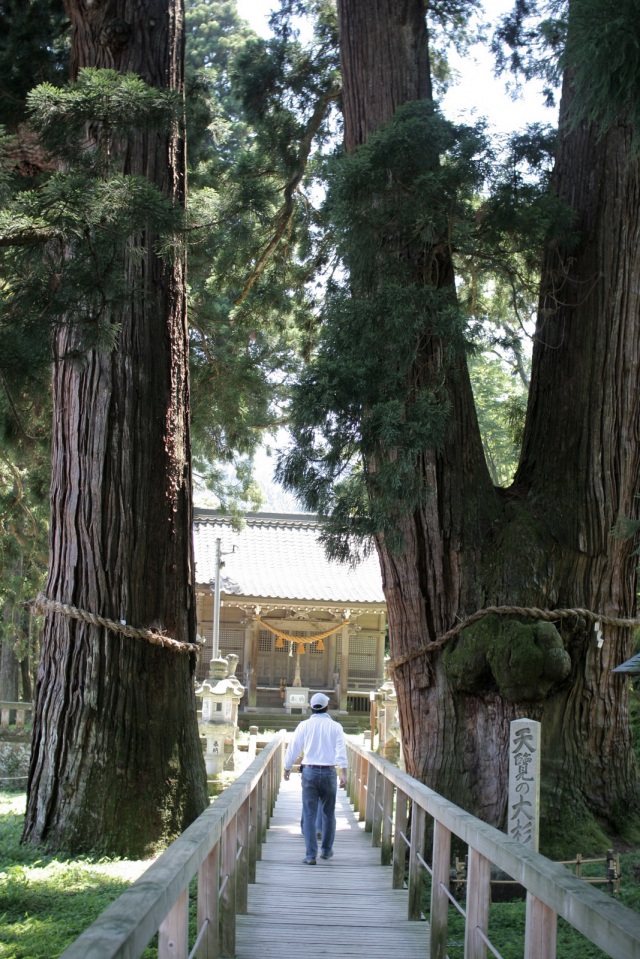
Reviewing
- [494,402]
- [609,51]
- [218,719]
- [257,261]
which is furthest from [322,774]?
[494,402]

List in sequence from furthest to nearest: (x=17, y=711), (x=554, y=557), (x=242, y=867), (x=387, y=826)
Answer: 1. (x=17, y=711)
2. (x=554, y=557)
3. (x=387, y=826)
4. (x=242, y=867)

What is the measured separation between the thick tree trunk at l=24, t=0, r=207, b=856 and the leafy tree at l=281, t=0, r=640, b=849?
1130 millimetres

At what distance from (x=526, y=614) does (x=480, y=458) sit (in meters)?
1.29

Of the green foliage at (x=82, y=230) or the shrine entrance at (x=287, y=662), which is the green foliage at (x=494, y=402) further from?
the green foliage at (x=82, y=230)

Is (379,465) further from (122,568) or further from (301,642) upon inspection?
(301,642)

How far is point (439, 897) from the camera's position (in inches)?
151

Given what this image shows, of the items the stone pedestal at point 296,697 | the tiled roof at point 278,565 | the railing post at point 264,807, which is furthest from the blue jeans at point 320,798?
the tiled roof at point 278,565

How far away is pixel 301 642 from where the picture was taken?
24297 millimetres

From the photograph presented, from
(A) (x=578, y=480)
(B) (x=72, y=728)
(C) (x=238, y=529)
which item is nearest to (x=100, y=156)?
(B) (x=72, y=728)

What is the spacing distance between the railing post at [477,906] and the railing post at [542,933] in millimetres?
640

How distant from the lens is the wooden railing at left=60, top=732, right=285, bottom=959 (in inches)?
72.9

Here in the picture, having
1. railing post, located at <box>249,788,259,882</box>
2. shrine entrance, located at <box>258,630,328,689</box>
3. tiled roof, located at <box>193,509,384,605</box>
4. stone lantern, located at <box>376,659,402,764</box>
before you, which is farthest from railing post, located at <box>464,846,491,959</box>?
shrine entrance, located at <box>258,630,328,689</box>

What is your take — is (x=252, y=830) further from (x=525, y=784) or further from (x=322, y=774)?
(x=525, y=784)

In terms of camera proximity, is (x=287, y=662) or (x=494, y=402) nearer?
(x=494, y=402)
